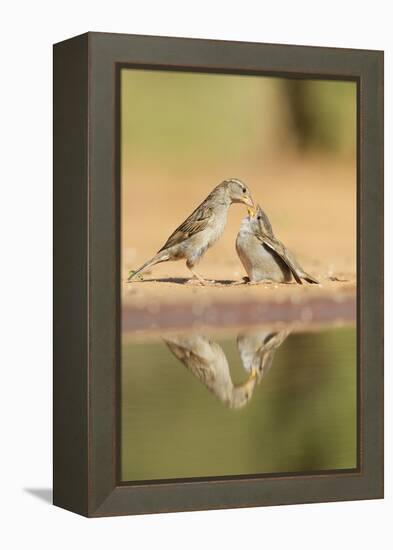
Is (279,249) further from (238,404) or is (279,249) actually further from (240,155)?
(238,404)

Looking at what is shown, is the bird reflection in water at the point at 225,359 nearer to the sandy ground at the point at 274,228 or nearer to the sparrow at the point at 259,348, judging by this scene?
the sparrow at the point at 259,348

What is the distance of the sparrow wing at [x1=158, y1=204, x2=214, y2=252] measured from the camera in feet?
29.6

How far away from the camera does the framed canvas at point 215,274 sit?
8.78 meters

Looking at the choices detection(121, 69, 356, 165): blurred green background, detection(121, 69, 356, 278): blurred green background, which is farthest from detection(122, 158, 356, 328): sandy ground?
detection(121, 69, 356, 165): blurred green background

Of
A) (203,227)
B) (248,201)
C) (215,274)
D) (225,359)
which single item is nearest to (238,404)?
(225,359)

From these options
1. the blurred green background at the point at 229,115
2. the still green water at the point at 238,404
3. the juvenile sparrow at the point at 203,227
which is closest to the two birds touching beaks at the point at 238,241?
the juvenile sparrow at the point at 203,227

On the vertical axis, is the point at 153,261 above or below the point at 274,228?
below

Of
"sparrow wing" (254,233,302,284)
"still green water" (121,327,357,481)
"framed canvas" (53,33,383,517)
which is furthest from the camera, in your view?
"sparrow wing" (254,233,302,284)

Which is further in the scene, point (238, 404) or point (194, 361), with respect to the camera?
point (238, 404)

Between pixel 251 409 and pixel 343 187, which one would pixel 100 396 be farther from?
pixel 343 187

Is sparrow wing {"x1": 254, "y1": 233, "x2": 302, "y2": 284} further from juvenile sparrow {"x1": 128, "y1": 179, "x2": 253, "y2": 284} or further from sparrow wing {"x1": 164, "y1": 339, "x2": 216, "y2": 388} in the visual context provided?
sparrow wing {"x1": 164, "y1": 339, "x2": 216, "y2": 388}

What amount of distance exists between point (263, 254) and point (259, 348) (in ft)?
1.66

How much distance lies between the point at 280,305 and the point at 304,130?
95 centimetres

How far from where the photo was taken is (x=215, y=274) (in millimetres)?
9148
